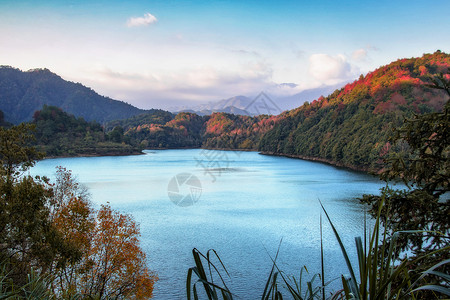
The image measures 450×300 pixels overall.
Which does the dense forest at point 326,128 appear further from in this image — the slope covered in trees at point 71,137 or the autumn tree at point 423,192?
the autumn tree at point 423,192

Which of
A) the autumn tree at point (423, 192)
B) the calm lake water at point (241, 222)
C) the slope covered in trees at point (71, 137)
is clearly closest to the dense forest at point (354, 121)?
the calm lake water at point (241, 222)

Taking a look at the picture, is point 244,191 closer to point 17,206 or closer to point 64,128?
point 17,206

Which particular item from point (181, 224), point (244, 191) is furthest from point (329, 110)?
point (181, 224)

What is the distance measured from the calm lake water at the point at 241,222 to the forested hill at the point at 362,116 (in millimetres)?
16787

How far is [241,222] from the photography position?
2505cm

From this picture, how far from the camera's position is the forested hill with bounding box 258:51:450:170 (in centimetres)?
6181

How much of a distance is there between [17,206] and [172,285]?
7.31 m

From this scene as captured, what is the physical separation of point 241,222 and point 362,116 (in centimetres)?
6200

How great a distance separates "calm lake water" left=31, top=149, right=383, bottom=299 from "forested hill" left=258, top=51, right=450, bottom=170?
16787mm

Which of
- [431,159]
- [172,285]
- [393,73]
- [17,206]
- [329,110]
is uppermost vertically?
[393,73]

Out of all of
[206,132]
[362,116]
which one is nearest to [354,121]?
[362,116]

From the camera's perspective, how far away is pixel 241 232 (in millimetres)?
22406

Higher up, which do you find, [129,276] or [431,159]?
[431,159]

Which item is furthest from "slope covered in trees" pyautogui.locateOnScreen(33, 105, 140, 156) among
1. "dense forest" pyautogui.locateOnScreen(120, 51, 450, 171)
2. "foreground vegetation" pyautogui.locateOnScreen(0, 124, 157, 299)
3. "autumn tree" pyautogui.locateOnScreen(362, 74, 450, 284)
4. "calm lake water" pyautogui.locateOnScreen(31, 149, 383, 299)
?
"autumn tree" pyautogui.locateOnScreen(362, 74, 450, 284)
